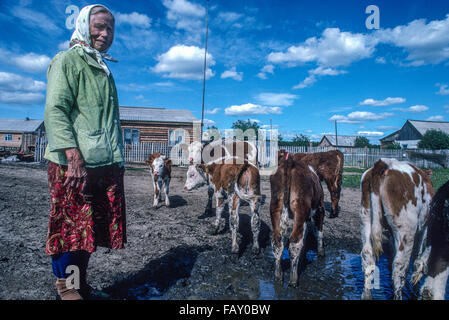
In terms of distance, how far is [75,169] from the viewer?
220cm

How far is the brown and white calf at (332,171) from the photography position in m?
7.37

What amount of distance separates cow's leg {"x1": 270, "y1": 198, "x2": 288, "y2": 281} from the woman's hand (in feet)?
8.60

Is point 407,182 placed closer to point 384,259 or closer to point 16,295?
point 384,259

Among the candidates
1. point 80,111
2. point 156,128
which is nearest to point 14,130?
point 156,128

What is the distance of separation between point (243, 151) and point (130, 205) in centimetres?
374

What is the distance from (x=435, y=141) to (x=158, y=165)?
1641 inches

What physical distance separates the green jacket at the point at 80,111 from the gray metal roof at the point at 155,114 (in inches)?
938

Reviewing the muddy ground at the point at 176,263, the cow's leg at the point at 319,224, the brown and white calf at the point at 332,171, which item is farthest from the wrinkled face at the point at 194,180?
the cow's leg at the point at 319,224

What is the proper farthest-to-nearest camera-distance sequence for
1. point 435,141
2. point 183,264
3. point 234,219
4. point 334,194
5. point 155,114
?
point 435,141
point 155,114
point 334,194
point 234,219
point 183,264

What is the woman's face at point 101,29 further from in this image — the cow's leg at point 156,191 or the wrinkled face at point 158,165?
the cow's leg at point 156,191

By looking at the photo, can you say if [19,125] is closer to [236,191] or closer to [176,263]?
[236,191]

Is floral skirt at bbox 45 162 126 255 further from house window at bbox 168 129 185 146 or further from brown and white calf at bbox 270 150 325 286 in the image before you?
house window at bbox 168 129 185 146

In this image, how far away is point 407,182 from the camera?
313 centimetres
